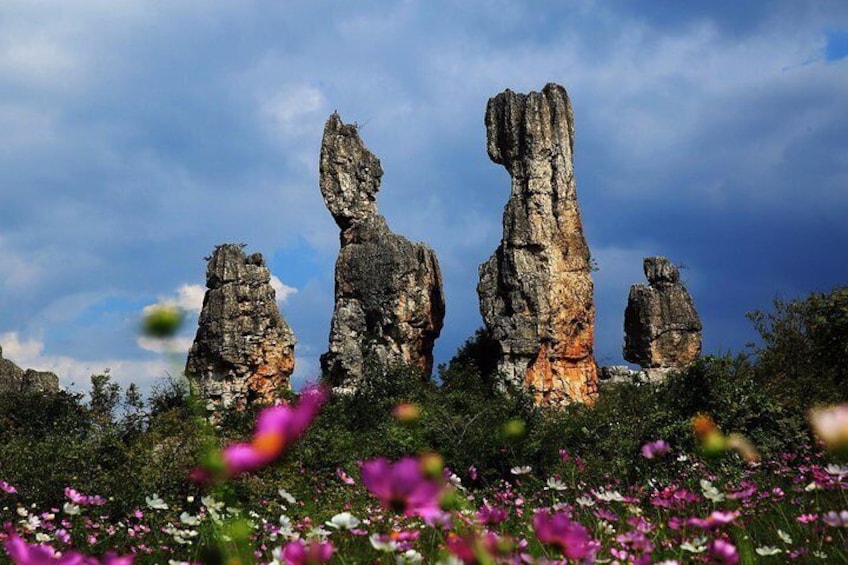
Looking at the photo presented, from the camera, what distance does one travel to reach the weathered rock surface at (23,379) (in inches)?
1479

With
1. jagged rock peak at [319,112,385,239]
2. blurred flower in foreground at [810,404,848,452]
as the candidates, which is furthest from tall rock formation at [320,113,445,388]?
blurred flower in foreground at [810,404,848,452]

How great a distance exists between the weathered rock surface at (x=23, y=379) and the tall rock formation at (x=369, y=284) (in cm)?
1325

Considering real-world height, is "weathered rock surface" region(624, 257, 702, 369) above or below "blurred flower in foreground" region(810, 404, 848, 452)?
above

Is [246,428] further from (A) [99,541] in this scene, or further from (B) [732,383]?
(A) [99,541]

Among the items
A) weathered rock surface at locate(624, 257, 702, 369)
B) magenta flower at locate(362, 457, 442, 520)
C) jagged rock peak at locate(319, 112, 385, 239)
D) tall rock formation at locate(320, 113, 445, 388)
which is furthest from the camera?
weathered rock surface at locate(624, 257, 702, 369)

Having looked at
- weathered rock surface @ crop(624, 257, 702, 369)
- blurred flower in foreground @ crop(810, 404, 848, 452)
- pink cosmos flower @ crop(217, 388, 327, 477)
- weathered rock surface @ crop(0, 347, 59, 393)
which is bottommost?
pink cosmos flower @ crop(217, 388, 327, 477)

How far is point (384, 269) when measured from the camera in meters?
34.6

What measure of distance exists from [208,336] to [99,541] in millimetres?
26157

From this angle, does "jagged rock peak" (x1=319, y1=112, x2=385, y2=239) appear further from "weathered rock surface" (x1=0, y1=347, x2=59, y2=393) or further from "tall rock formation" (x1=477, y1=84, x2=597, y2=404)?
"weathered rock surface" (x1=0, y1=347, x2=59, y2=393)

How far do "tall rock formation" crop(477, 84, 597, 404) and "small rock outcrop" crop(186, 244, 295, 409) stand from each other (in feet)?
27.6

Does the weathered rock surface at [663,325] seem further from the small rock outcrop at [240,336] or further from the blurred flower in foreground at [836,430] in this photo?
the blurred flower in foreground at [836,430]

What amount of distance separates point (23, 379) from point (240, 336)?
12.3 m

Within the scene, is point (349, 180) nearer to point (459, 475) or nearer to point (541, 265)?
point (541, 265)

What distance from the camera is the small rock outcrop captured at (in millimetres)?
33000
